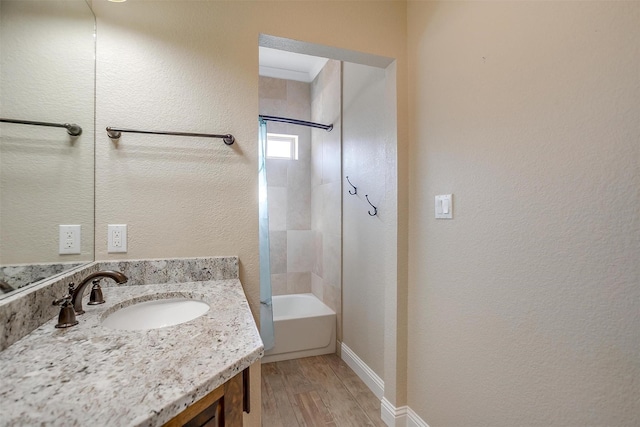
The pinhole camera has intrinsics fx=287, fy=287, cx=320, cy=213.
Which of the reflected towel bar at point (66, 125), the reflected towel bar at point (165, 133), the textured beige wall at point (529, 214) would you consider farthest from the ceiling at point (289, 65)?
the reflected towel bar at point (66, 125)

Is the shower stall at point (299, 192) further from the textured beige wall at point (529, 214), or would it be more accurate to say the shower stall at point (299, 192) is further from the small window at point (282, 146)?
the textured beige wall at point (529, 214)

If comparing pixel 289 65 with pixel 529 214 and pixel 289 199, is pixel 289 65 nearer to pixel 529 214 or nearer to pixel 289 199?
pixel 289 199

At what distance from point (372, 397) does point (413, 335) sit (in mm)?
703

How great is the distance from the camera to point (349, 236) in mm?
2420

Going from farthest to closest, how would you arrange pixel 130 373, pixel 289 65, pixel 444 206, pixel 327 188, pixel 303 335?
pixel 289 65
pixel 327 188
pixel 303 335
pixel 444 206
pixel 130 373

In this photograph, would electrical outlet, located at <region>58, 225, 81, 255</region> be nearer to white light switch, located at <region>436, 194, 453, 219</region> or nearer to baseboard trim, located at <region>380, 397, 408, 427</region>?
white light switch, located at <region>436, 194, 453, 219</region>

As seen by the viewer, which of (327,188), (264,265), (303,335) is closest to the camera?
(264,265)

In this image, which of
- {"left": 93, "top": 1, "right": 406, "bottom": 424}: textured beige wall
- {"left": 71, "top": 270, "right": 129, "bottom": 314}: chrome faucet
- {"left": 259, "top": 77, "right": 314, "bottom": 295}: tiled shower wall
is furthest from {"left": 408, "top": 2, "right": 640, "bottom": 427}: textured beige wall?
{"left": 259, "top": 77, "right": 314, "bottom": 295}: tiled shower wall

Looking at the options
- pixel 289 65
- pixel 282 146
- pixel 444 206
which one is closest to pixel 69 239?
pixel 444 206

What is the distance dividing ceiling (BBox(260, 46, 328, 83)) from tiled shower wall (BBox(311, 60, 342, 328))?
107mm

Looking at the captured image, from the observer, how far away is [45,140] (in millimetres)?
1013

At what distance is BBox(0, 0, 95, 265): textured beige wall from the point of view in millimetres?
849

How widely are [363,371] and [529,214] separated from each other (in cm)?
168

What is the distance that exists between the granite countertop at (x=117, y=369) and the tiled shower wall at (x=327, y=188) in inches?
70.9
